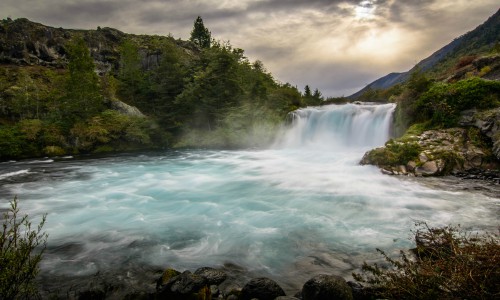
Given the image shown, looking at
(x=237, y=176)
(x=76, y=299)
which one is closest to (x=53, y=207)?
(x=76, y=299)

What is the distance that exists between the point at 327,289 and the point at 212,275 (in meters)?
2.17

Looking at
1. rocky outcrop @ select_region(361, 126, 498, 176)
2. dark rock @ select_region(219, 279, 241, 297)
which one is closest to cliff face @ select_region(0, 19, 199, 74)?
rocky outcrop @ select_region(361, 126, 498, 176)

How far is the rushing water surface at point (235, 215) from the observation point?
6359mm

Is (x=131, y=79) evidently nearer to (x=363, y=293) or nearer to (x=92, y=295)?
(x=92, y=295)

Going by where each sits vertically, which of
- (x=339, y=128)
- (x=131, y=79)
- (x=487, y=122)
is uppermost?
(x=131, y=79)

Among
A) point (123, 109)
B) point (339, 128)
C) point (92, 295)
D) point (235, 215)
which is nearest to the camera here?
point (92, 295)

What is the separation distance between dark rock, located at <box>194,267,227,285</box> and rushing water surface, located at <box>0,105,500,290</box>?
0.76m

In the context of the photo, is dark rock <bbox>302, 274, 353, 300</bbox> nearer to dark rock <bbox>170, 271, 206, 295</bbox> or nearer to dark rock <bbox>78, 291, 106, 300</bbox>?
dark rock <bbox>170, 271, 206, 295</bbox>

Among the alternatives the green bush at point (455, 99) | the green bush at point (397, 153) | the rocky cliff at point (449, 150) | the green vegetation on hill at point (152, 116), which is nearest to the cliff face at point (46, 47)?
the green vegetation on hill at point (152, 116)

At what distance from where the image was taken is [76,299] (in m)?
4.86

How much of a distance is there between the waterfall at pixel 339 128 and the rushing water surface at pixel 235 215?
6.49 metres

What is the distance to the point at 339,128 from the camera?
2581 centimetres

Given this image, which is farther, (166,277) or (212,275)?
(212,275)

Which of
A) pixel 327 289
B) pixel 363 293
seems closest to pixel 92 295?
pixel 327 289
